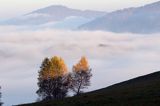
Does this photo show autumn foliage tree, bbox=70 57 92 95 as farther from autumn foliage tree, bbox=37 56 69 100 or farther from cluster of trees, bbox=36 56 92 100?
autumn foliage tree, bbox=37 56 69 100

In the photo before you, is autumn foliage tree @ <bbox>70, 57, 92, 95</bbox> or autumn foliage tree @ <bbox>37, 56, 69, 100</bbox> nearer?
autumn foliage tree @ <bbox>37, 56, 69, 100</bbox>

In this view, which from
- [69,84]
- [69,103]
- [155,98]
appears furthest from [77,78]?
[155,98]

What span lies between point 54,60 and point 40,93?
A: 25.0ft

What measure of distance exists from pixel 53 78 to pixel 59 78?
4.02ft

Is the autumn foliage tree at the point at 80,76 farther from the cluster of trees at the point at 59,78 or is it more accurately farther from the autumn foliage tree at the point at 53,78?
the autumn foliage tree at the point at 53,78

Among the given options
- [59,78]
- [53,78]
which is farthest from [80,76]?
[53,78]

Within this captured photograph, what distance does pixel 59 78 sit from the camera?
111 metres

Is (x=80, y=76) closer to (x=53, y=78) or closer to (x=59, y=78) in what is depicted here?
(x=59, y=78)

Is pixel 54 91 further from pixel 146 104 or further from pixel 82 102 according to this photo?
pixel 146 104

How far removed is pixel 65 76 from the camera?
11150cm

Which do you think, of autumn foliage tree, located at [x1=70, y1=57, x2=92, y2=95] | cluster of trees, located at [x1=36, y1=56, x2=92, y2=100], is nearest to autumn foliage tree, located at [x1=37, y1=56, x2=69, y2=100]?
cluster of trees, located at [x1=36, y1=56, x2=92, y2=100]

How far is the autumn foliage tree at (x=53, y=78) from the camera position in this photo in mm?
110188

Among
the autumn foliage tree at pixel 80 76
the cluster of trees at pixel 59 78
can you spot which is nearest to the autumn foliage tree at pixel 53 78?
the cluster of trees at pixel 59 78

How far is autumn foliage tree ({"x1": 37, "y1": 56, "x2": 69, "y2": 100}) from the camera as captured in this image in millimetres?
110188
